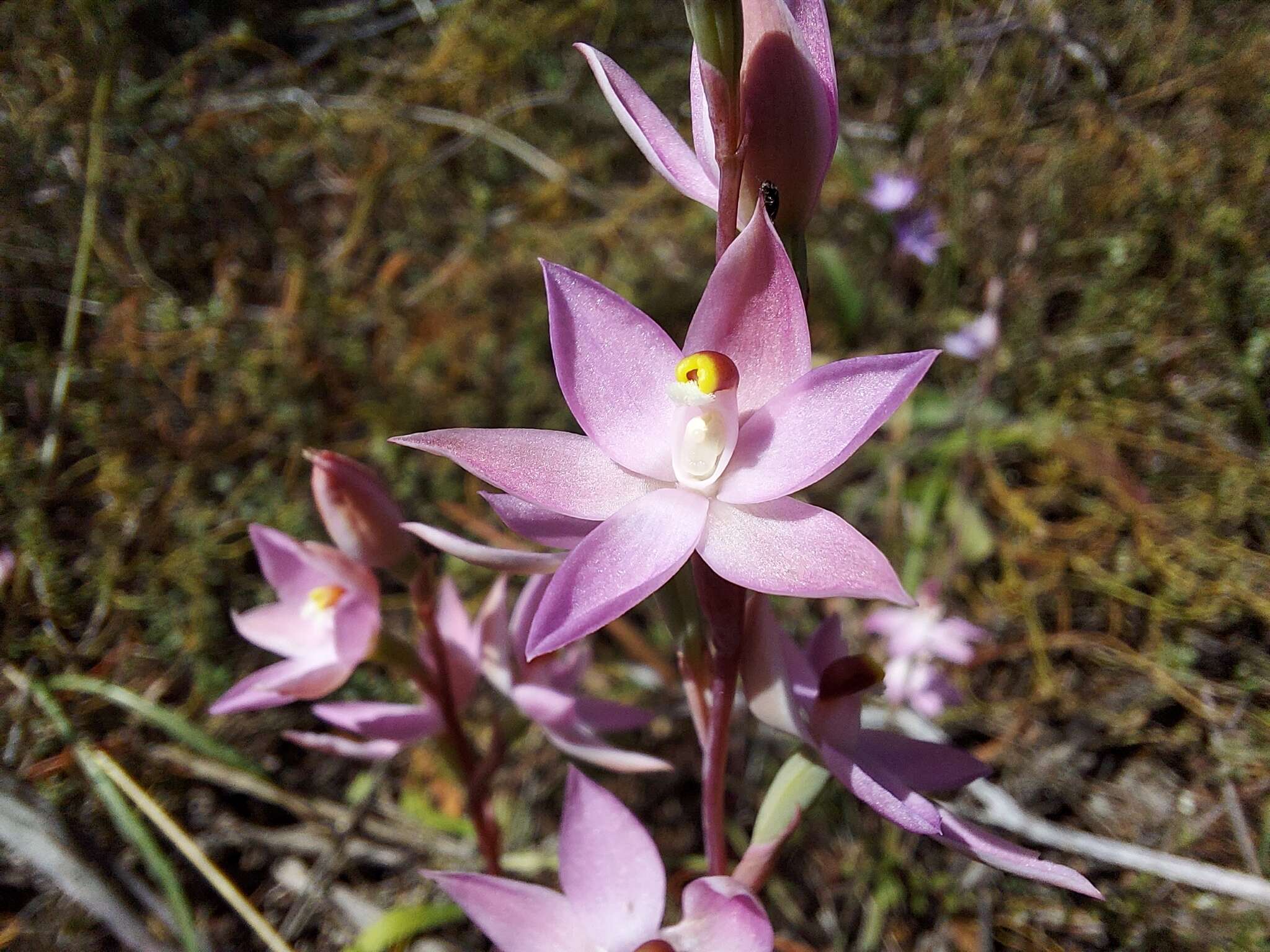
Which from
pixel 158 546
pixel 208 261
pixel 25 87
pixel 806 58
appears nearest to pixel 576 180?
pixel 208 261

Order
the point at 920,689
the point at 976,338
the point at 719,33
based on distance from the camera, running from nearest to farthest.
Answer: the point at 719,33
the point at 920,689
the point at 976,338

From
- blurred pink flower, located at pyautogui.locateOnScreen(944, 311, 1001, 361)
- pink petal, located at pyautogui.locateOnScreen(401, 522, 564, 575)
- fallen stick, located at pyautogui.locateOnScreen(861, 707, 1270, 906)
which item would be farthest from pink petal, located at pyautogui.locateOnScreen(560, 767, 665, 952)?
blurred pink flower, located at pyautogui.locateOnScreen(944, 311, 1001, 361)

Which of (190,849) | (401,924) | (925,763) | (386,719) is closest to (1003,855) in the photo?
(925,763)

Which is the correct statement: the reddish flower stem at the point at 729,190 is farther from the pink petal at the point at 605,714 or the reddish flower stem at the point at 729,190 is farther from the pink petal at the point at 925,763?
the pink petal at the point at 605,714

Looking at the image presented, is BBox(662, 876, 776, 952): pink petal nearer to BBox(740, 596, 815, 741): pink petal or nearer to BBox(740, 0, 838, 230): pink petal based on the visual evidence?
BBox(740, 596, 815, 741): pink petal

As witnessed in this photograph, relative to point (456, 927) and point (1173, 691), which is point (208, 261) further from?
point (1173, 691)

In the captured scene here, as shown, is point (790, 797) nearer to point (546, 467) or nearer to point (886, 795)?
point (886, 795)

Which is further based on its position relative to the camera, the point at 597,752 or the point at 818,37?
the point at 597,752
